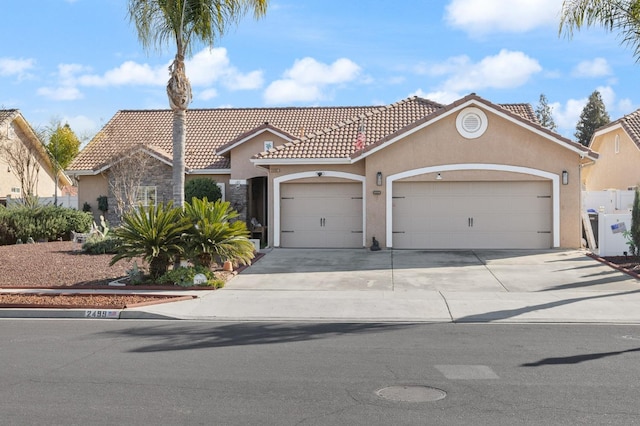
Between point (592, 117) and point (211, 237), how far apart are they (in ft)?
169

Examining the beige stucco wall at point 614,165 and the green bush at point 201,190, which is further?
the beige stucco wall at point 614,165

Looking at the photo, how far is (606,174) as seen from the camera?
33969 millimetres

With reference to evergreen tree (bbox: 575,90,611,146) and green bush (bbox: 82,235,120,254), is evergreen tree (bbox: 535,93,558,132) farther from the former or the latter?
green bush (bbox: 82,235,120,254)

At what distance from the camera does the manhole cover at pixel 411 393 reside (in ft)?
23.1

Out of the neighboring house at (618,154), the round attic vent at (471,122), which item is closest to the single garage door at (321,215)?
the round attic vent at (471,122)

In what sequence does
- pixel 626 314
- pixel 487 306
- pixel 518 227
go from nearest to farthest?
pixel 626 314 → pixel 487 306 → pixel 518 227

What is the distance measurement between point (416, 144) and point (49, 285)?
38.9 ft

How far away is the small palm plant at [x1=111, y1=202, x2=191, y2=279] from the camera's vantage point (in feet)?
50.9

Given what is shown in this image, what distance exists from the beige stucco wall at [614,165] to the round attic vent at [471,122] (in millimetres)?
8878

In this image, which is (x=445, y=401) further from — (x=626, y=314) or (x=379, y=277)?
(x=379, y=277)

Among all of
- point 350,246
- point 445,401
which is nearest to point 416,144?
point 350,246

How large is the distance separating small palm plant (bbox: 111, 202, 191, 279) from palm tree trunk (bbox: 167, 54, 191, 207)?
153cm

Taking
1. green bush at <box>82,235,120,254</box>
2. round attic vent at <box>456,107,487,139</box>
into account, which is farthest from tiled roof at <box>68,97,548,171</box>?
green bush at <box>82,235,120,254</box>

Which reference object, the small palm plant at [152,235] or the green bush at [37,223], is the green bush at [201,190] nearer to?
the green bush at [37,223]
